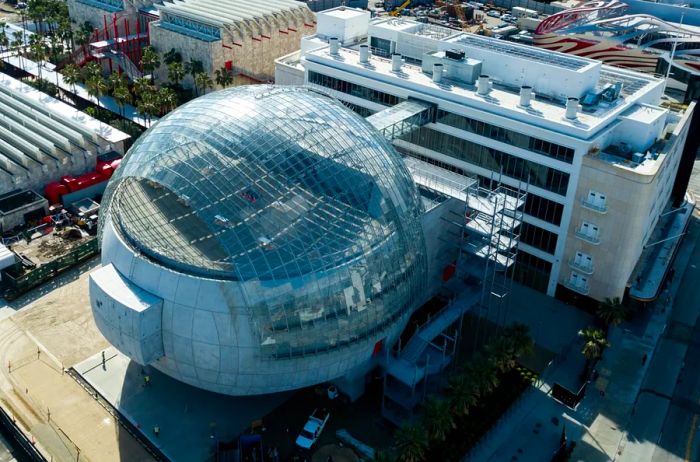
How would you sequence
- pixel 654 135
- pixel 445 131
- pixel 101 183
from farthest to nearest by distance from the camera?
pixel 101 183 → pixel 445 131 → pixel 654 135

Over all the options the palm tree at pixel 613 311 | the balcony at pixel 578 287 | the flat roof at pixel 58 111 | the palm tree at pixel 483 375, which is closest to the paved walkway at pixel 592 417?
the palm tree at pixel 613 311

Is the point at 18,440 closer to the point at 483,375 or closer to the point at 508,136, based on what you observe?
the point at 483,375

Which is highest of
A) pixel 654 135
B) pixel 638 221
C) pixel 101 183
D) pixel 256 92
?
pixel 256 92

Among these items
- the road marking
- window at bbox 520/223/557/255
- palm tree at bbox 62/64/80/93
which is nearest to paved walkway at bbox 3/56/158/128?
palm tree at bbox 62/64/80/93

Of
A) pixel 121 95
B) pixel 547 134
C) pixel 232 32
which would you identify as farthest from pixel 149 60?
pixel 547 134

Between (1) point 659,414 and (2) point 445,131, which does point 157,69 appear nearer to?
(2) point 445,131

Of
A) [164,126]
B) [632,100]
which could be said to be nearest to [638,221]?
[632,100]
